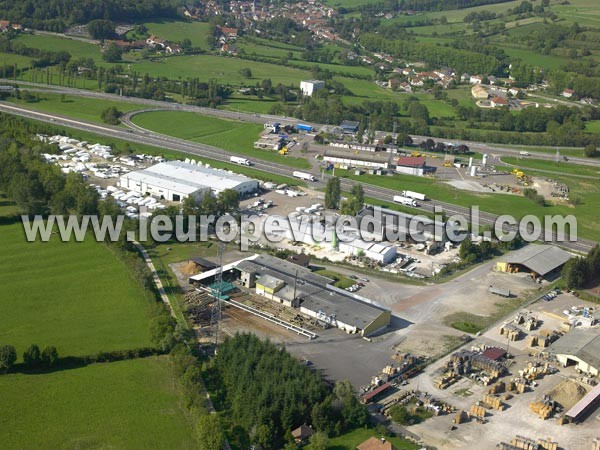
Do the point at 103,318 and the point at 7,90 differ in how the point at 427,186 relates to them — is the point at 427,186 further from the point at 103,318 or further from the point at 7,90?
the point at 7,90

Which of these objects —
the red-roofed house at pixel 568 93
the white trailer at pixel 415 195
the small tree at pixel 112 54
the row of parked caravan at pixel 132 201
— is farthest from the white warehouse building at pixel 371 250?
the small tree at pixel 112 54

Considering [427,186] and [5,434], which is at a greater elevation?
[427,186]

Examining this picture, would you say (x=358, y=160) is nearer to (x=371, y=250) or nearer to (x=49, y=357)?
(x=371, y=250)

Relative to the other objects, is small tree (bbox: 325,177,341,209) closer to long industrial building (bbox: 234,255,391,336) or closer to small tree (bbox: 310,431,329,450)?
long industrial building (bbox: 234,255,391,336)

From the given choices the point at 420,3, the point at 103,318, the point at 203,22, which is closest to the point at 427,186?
the point at 103,318

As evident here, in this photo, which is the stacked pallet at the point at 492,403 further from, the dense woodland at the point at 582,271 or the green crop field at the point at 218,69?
the green crop field at the point at 218,69

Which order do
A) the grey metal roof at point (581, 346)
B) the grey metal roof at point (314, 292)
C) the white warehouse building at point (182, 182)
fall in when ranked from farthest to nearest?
the white warehouse building at point (182, 182) < the grey metal roof at point (314, 292) < the grey metal roof at point (581, 346)
